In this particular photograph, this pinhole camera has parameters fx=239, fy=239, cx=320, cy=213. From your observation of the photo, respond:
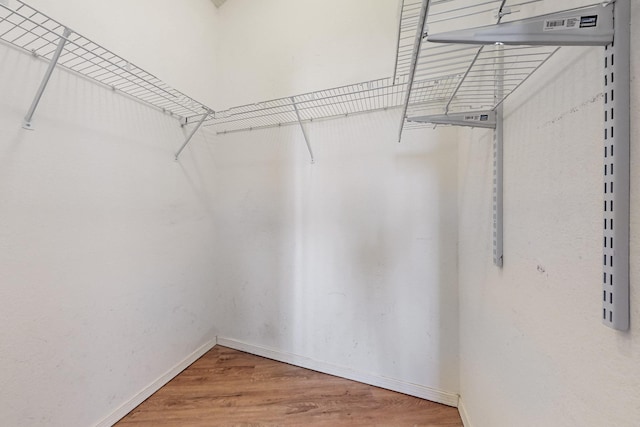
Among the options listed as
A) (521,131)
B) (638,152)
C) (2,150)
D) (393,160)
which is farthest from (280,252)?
(638,152)

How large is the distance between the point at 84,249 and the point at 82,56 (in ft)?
2.94

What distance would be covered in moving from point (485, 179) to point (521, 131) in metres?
0.29

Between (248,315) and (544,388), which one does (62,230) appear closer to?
(248,315)

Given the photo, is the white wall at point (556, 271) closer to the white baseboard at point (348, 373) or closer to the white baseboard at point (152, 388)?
the white baseboard at point (348, 373)

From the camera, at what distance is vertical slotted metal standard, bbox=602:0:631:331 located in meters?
0.40

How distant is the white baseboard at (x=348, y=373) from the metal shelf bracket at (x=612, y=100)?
51.0 inches

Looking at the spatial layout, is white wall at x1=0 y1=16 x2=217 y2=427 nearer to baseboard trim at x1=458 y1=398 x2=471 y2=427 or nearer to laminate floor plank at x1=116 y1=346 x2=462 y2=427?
laminate floor plank at x1=116 y1=346 x2=462 y2=427

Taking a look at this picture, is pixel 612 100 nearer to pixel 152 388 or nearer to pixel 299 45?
pixel 299 45

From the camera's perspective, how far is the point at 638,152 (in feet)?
1.27

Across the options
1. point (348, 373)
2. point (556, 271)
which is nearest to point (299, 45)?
point (556, 271)

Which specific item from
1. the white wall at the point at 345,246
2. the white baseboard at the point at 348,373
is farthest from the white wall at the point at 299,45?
the white baseboard at the point at 348,373

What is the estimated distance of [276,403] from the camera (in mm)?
1395

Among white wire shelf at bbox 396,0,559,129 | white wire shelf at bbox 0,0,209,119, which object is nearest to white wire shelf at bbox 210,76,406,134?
white wire shelf at bbox 396,0,559,129

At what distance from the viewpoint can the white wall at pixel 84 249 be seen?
946mm
